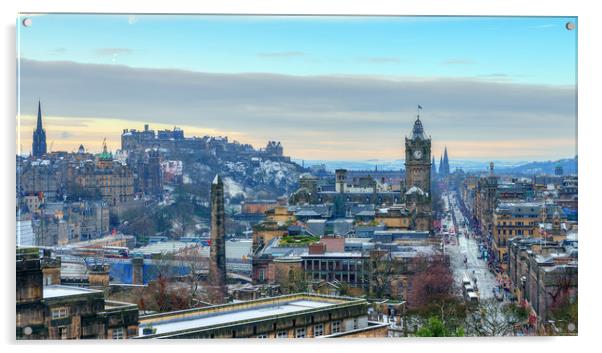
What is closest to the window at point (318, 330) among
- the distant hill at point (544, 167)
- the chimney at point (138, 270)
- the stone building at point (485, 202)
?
the distant hill at point (544, 167)

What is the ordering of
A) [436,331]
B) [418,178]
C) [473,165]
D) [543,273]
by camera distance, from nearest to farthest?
[436,331], [543,273], [473,165], [418,178]

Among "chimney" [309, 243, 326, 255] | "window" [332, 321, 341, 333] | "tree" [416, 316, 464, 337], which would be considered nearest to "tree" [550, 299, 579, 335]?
"tree" [416, 316, 464, 337]

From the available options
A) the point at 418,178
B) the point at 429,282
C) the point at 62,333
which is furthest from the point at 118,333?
the point at 418,178

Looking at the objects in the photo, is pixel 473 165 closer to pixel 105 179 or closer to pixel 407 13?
pixel 407 13

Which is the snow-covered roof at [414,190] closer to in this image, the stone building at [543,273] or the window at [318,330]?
the stone building at [543,273]

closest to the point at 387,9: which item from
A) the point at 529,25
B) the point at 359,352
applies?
the point at 529,25

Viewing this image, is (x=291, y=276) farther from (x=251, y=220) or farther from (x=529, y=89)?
(x=529, y=89)
